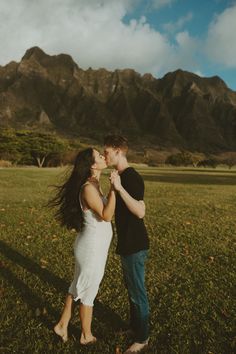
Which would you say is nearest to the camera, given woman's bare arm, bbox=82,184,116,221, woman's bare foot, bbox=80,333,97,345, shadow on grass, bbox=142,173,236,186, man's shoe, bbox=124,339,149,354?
woman's bare arm, bbox=82,184,116,221

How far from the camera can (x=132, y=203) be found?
4.28 m

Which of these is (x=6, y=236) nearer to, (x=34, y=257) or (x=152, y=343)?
(x=34, y=257)

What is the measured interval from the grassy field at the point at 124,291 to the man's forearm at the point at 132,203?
1981 millimetres

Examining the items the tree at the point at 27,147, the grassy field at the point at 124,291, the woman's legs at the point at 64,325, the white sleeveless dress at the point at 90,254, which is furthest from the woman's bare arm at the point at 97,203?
the tree at the point at 27,147

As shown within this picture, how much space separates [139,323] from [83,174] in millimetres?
2027

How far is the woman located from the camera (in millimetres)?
4578

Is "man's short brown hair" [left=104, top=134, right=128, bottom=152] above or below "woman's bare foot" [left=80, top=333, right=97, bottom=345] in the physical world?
above

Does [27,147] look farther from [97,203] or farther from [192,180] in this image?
[97,203]

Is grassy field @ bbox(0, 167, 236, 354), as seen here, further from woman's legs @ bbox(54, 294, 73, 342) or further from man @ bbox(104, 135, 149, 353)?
man @ bbox(104, 135, 149, 353)

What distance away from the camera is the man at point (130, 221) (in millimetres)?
4434

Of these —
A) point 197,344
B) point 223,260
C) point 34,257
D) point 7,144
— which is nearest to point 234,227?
point 223,260

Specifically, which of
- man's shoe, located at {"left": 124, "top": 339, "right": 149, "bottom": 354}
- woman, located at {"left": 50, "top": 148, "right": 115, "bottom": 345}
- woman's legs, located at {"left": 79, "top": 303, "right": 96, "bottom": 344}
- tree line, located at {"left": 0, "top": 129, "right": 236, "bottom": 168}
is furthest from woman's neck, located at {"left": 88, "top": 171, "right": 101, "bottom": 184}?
tree line, located at {"left": 0, "top": 129, "right": 236, "bottom": 168}

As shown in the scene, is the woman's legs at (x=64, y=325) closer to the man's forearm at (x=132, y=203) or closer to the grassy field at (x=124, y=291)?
the grassy field at (x=124, y=291)

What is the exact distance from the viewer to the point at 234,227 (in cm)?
1263
